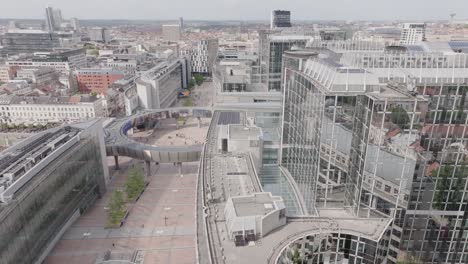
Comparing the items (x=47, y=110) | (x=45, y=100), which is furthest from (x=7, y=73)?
(x=47, y=110)

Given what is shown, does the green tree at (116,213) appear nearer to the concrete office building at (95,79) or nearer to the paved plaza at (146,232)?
the paved plaza at (146,232)

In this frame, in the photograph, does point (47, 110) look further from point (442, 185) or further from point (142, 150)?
Answer: point (442, 185)

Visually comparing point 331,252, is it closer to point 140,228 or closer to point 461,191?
point 461,191

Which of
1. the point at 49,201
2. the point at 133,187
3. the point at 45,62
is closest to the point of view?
the point at 49,201

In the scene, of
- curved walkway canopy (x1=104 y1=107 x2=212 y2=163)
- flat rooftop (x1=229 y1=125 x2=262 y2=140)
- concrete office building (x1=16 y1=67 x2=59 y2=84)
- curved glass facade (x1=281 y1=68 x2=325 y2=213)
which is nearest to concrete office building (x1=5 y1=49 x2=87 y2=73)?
concrete office building (x1=16 y1=67 x2=59 y2=84)

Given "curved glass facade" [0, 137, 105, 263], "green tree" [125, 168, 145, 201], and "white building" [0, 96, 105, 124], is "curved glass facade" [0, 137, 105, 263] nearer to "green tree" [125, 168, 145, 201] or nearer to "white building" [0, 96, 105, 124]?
"green tree" [125, 168, 145, 201]

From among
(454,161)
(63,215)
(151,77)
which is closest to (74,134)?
(63,215)
